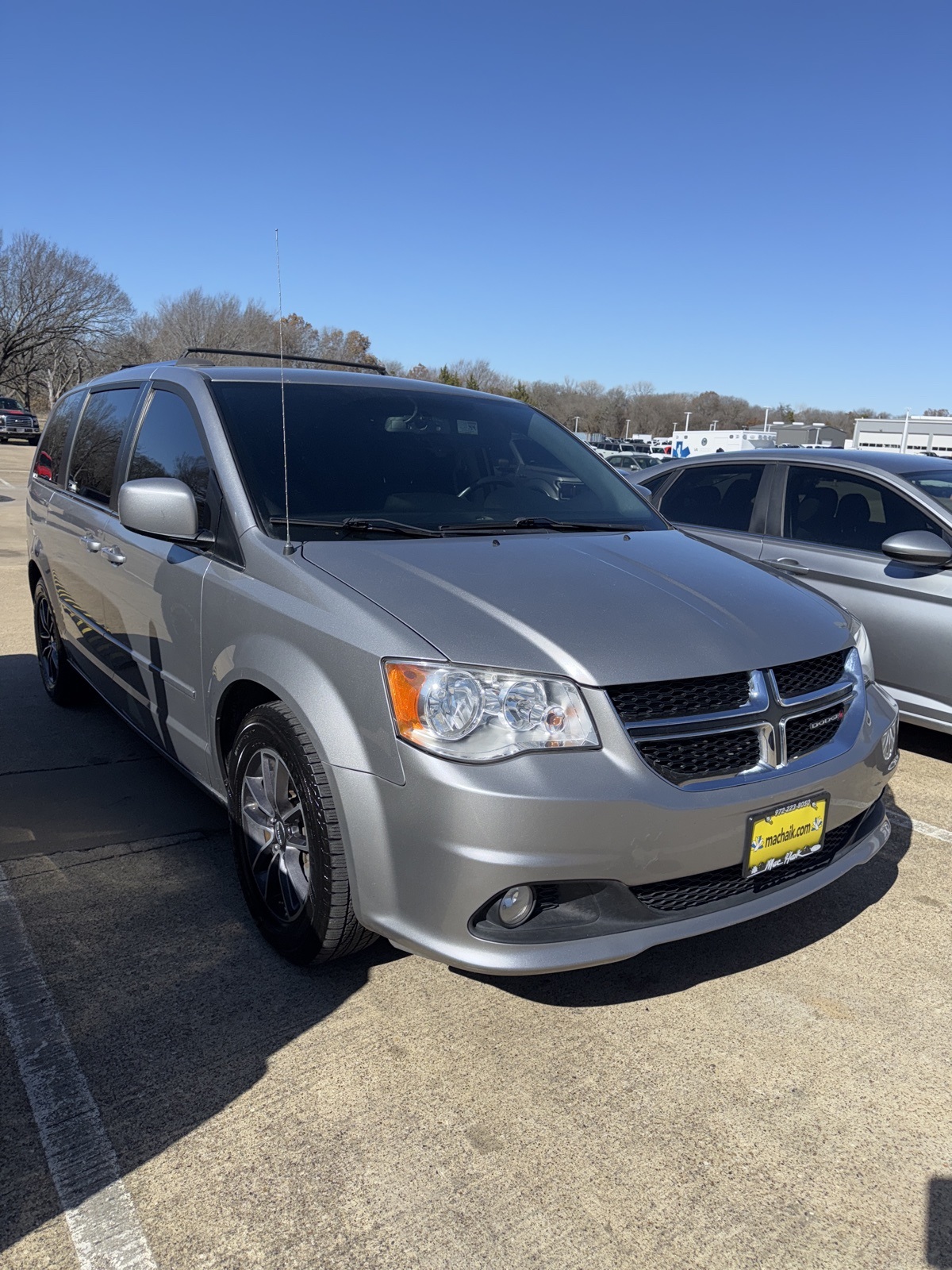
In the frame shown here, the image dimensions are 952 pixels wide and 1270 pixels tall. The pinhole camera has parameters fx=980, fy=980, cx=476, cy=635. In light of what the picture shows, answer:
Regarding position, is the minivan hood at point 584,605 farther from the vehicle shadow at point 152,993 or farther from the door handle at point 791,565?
the door handle at point 791,565

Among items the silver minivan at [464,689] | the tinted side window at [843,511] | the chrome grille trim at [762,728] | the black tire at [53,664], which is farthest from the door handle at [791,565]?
the black tire at [53,664]

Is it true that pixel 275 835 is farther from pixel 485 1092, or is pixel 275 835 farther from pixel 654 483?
pixel 654 483

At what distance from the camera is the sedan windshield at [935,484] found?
514 cm

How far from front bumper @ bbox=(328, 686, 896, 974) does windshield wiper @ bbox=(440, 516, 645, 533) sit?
1.05m

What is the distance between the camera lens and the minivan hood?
2.44 m

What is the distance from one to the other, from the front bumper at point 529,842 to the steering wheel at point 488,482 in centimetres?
139

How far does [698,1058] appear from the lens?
100.0 inches

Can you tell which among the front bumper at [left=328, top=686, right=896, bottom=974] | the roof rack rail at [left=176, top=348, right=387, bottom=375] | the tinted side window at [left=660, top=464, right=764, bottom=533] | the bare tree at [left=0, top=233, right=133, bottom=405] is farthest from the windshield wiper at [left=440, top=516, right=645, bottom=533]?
the bare tree at [left=0, top=233, right=133, bottom=405]

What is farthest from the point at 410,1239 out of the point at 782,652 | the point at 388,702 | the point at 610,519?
the point at 610,519

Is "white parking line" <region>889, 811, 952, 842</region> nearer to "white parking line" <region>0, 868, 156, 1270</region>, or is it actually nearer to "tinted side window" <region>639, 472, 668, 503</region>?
"tinted side window" <region>639, 472, 668, 503</region>

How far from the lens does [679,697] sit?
2.47m

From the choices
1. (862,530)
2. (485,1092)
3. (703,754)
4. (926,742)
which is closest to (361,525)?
(703,754)

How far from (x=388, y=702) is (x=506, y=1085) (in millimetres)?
988

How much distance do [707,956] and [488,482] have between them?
181cm
